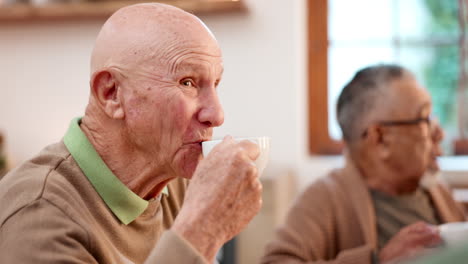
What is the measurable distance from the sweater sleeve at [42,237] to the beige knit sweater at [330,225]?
2.82ft

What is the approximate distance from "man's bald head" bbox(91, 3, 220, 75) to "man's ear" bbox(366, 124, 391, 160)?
936 mm

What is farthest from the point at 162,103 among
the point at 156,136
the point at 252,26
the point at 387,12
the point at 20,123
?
the point at 20,123

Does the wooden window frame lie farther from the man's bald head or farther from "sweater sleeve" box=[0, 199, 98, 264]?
"sweater sleeve" box=[0, 199, 98, 264]

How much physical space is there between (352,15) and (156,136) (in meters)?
2.48

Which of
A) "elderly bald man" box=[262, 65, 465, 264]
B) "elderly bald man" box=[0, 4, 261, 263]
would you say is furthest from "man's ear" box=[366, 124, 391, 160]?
"elderly bald man" box=[0, 4, 261, 263]

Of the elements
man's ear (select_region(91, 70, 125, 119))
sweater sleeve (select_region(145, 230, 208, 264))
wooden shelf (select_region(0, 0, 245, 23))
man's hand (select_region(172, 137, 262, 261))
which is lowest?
sweater sleeve (select_region(145, 230, 208, 264))

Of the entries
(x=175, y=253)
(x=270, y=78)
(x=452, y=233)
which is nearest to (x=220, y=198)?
(x=175, y=253)

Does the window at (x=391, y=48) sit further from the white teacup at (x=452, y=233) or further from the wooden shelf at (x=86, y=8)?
the white teacup at (x=452, y=233)

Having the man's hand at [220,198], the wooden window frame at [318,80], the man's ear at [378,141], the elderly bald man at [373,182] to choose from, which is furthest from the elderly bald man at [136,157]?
the wooden window frame at [318,80]

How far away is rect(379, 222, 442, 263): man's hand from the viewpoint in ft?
4.68

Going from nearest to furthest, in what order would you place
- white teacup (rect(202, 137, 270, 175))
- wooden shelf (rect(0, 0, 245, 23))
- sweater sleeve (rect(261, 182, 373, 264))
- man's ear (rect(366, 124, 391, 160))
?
white teacup (rect(202, 137, 270, 175))
sweater sleeve (rect(261, 182, 373, 264))
man's ear (rect(366, 124, 391, 160))
wooden shelf (rect(0, 0, 245, 23))

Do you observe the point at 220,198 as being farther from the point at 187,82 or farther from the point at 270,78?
the point at 270,78

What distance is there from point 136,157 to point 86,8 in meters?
2.42

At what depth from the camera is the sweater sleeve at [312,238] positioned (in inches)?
62.4
